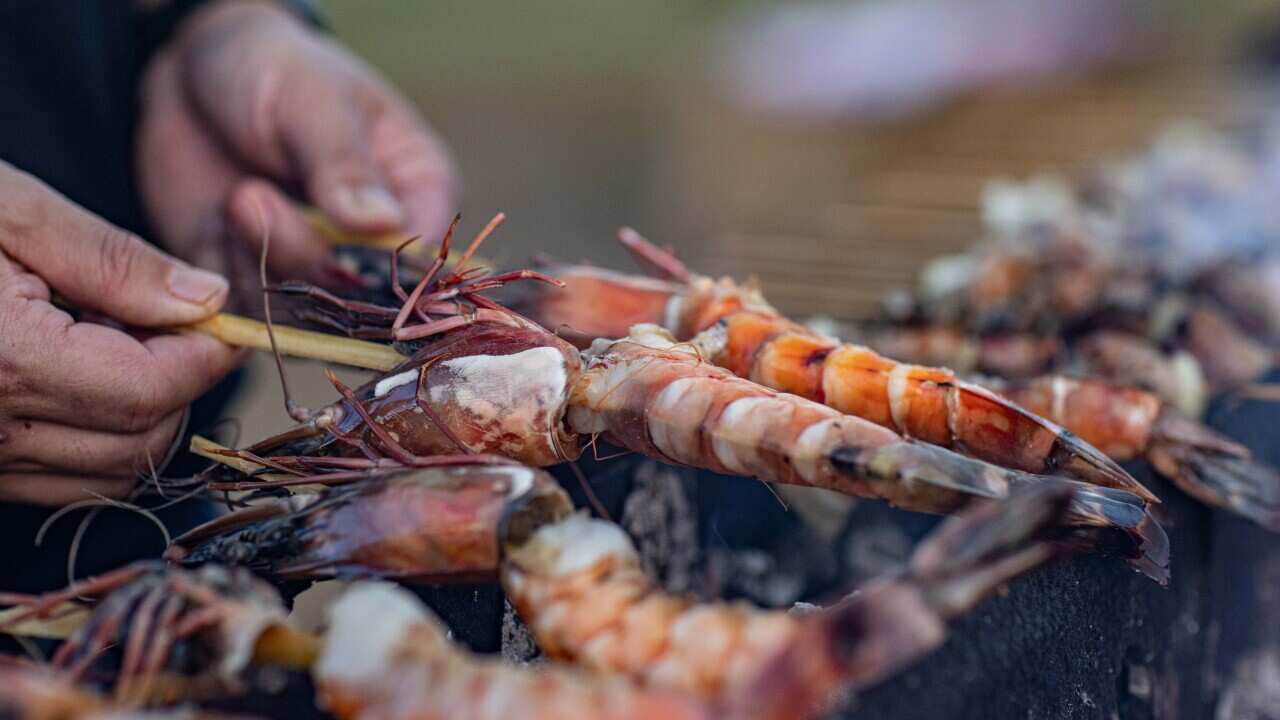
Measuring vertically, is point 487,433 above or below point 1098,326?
above

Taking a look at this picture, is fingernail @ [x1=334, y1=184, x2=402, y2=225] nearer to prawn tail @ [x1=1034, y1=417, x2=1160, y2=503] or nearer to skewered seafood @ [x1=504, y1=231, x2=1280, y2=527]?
skewered seafood @ [x1=504, y1=231, x2=1280, y2=527]

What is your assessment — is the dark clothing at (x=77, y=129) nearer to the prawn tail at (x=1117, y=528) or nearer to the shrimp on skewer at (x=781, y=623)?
the shrimp on skewer at (x=781, y=623)

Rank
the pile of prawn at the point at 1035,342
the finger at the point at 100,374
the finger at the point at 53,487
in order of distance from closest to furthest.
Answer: the pile of prawn at the point at 1035,342 < the finger at the point at 100,374 < the finger at the point at 53,487

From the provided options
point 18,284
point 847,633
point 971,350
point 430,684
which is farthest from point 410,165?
point 847,633

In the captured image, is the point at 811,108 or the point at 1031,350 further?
the point at 811,108

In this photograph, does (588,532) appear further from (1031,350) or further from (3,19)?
(3,19)

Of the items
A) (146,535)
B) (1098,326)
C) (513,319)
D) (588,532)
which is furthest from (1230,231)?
(146,535)

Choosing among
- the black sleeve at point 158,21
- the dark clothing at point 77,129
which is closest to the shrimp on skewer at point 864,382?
the dark clothing at point 77,129
